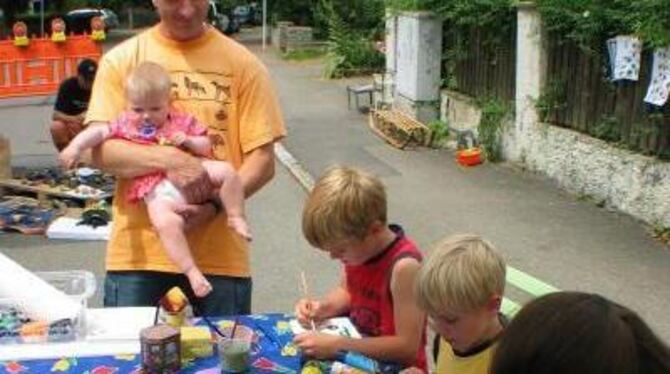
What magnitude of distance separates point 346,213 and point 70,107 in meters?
8.11

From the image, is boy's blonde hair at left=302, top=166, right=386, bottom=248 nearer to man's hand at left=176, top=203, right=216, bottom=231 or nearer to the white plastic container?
man's hand at left=176, top=203, right=216, bottom=231

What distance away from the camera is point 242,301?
11.1 ft

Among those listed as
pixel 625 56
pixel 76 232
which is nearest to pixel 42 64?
Answer: pixel 76 232

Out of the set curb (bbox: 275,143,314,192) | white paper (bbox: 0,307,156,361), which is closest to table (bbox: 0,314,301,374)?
white paper (bbox: 0,307,156,361)

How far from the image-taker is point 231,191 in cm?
320

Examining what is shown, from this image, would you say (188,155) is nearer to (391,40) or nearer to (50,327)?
(50,327)

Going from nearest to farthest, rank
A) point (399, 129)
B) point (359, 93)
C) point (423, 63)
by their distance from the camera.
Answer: point (399, 129) → point (423, 63) → point (359, 93)

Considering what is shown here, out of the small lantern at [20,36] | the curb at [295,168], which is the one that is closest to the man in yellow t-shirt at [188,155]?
the curb at [295,168]

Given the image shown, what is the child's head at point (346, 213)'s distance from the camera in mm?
2785

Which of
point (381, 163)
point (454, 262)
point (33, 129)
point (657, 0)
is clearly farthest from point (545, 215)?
point (33, 129)

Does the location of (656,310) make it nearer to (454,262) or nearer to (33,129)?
(454,262)

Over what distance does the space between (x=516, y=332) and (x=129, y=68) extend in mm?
2071

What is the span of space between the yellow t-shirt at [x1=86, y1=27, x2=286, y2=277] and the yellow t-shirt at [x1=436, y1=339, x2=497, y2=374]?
97 cm

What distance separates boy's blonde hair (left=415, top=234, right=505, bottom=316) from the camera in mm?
2346
